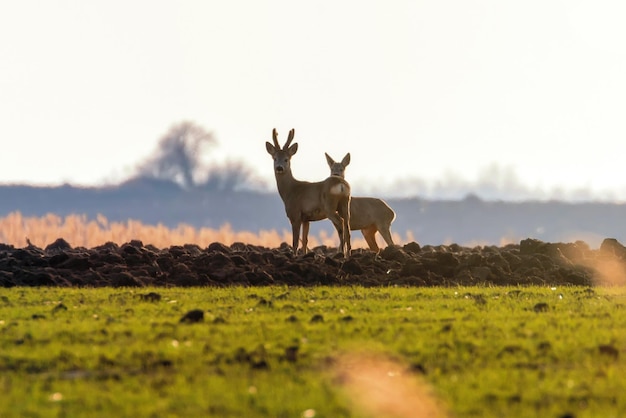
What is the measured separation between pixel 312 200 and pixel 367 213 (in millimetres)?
3076

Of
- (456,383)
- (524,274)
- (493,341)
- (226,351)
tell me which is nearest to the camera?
(456,383)

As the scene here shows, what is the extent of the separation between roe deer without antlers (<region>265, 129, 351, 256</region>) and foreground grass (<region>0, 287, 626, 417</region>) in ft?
32.0

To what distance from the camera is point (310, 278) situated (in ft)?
72.7

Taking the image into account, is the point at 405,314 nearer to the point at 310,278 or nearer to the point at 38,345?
the point at 38,345

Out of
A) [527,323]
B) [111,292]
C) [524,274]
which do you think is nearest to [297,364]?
[527,323]

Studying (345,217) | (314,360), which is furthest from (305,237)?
(314,360)

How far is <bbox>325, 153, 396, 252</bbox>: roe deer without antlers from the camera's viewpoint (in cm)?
2917

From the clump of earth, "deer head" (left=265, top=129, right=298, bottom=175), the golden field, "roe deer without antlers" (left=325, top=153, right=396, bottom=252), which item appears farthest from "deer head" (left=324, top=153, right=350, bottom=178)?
the golden field

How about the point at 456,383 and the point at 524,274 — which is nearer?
the point at 456,383

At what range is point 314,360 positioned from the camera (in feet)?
34.6

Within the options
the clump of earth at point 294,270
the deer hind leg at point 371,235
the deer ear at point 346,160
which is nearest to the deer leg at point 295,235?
the clump of earth at point 294,270

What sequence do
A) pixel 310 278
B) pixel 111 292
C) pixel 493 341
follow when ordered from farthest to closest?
pixel 310 278 < pixel 111 292 < pixel 493 341

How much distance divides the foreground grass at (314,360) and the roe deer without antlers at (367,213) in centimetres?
1241

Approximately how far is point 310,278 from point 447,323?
869 cm
